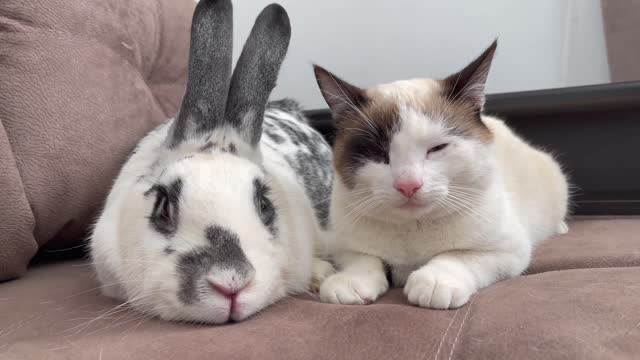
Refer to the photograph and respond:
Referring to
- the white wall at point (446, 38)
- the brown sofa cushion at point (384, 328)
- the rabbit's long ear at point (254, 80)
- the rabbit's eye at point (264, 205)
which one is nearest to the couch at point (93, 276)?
the brown sofa cushion at point (384, 328)

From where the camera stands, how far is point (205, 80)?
3.91 feet

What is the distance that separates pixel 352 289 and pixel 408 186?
0.72ft

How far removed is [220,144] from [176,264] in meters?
0.31

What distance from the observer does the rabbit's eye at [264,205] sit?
3.68 feet

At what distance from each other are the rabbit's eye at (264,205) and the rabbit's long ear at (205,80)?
0.57 feet

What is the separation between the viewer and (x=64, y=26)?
146 centimetres

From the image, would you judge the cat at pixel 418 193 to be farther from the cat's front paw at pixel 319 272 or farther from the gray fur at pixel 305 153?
the gray fur at pixel 305 153

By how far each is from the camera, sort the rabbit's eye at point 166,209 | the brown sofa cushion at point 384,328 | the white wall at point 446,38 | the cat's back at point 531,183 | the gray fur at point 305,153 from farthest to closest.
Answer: the white wall at point 446,38, the gray fur at point 305,153, the cat's back at point 531,183, the rabbit's eye at point 166,209, the brown sofa cushion at point 384,328

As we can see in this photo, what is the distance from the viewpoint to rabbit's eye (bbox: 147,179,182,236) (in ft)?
3.43

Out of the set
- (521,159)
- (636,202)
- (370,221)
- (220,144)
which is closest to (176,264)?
(220,144)

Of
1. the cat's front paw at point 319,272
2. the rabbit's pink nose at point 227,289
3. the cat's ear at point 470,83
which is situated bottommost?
the cat's front paw at point 319,272

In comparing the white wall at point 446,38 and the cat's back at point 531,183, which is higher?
the white wall at point 446,38

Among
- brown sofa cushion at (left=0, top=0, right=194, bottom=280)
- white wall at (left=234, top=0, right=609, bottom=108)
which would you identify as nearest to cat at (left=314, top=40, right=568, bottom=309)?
brown sofa cushion at (left=0, top=0, right=194, bottom=280)

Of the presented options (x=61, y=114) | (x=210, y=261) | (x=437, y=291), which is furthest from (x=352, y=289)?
(x=61, y=114)
